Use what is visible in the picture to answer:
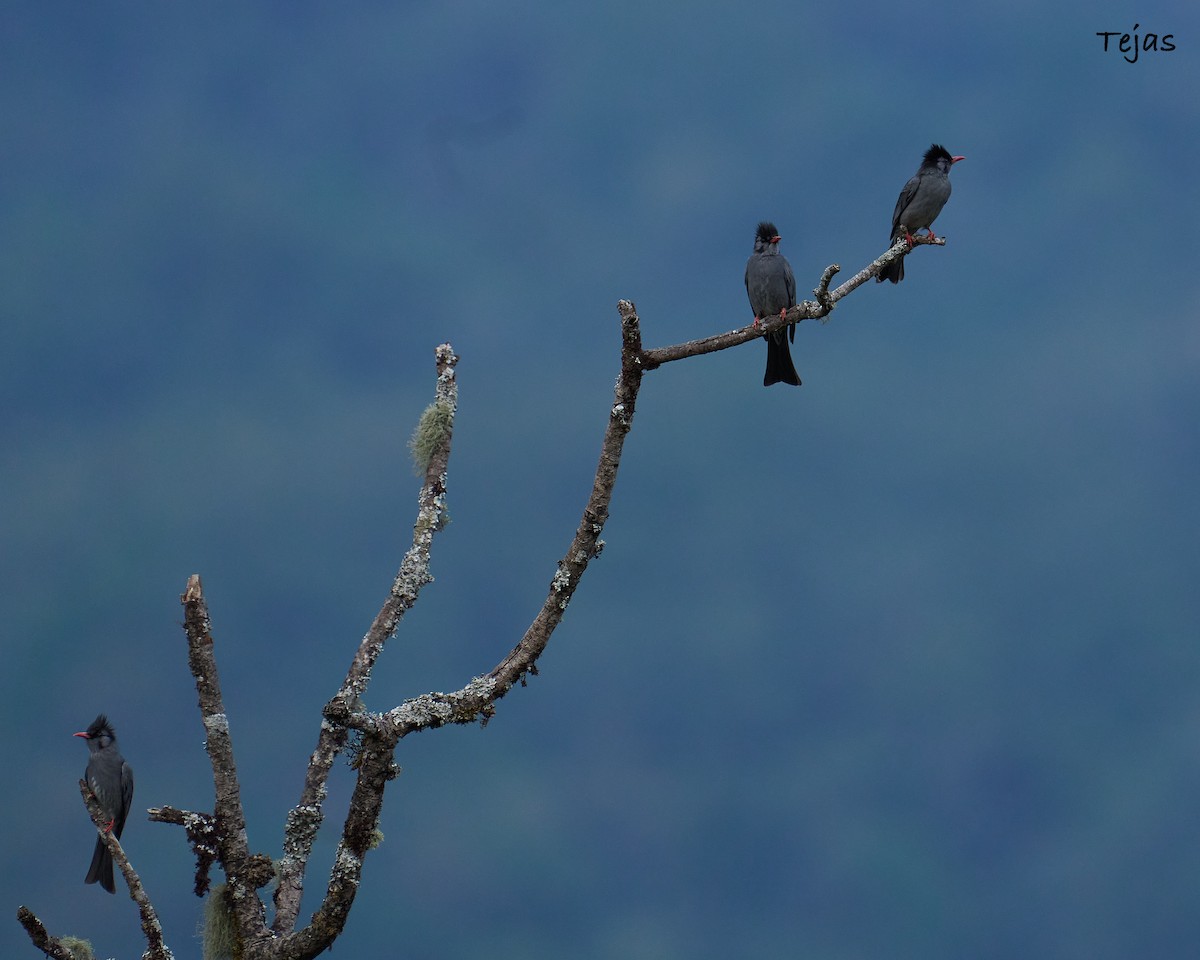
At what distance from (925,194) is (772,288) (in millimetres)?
1778

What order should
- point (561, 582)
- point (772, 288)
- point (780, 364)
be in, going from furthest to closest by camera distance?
point (772, 288) → point (780, 364) → point (561, 582)

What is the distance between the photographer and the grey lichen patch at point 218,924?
23.9 feet

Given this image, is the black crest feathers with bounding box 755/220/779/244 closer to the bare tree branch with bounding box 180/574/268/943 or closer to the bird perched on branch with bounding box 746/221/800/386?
the bird perched on branch with bounding box 746/221/800/386

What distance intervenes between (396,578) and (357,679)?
677 millimetres

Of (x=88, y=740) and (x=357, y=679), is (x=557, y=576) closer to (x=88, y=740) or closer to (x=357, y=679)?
(x=357, y=679)

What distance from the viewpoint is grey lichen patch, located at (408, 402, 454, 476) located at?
8.13m

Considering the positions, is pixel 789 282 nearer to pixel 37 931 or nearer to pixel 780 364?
pixel 780 364

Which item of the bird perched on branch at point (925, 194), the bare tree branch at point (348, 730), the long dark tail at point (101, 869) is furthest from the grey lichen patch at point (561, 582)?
the bird perched on branch at point (925, 194)

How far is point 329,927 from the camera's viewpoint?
699cm

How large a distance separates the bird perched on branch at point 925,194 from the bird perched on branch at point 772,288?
123cm

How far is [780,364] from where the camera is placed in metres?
10.6

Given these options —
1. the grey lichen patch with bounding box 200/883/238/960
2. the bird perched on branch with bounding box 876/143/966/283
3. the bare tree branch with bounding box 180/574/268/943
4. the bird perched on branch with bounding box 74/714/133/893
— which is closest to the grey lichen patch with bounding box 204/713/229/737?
the bare tree branch with bounding box 180/574/268/943

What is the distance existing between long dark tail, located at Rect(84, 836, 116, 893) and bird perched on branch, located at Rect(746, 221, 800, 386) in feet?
20.6

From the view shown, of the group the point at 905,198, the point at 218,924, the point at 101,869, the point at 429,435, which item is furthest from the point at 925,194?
the point at 101,869
